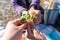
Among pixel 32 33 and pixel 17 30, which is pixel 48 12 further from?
pixel 17 30

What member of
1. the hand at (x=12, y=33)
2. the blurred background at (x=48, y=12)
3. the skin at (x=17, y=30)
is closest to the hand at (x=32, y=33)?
the skin at (x=17, y=30)

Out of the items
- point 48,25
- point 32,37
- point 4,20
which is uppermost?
point 32,37

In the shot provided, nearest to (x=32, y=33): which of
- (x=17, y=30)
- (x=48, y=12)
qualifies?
(x=17, y=30)

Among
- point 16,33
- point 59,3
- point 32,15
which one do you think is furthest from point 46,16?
point 16,33

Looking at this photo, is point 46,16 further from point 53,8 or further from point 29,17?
point 29,17

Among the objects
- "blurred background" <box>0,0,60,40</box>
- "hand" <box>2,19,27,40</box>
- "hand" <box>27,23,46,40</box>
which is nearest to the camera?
"hand" <box>2,19,27,40</box>

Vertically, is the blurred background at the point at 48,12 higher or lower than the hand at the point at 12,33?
lower

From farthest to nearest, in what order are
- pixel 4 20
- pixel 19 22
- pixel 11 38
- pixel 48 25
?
pixel 48 25
pixel 4 20
pixel 19 22
pixel 11 38

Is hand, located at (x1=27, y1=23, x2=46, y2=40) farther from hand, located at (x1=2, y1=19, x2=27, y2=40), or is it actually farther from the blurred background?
the blurred background

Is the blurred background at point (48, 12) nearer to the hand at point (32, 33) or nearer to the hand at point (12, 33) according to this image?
the hand at point (32, 33)

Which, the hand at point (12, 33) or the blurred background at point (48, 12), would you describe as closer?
the hand at point (12, 33)

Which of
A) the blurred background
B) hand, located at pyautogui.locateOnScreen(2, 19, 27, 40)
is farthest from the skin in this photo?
the blurred background
